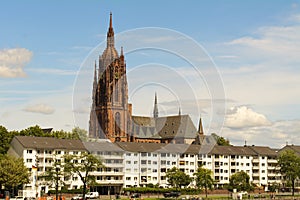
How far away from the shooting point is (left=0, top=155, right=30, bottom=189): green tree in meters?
122

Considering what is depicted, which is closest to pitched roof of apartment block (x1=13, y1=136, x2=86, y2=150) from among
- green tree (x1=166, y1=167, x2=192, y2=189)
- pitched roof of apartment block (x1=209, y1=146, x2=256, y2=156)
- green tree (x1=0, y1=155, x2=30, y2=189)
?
green tree (x1=0, y1=155, x2=30, y2=189)

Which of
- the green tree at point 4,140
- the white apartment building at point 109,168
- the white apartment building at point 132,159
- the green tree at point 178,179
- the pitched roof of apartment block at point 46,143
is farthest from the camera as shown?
the white apartment building at point 109,168

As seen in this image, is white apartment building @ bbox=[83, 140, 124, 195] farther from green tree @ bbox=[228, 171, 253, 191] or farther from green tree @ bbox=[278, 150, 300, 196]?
green tree @ bbox=[278, 150, 300, 196]

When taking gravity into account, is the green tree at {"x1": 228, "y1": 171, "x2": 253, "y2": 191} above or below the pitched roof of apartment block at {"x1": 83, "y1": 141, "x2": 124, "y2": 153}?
below

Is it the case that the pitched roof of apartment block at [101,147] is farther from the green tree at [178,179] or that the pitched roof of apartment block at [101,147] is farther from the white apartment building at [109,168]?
the green tree at [178,179]

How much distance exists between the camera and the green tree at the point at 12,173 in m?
122

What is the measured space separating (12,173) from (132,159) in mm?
49664

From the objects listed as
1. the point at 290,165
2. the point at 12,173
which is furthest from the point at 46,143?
the point at 290,165

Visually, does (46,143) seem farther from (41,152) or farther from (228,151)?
(228,151)

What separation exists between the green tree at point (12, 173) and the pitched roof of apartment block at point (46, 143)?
1549 centimetres

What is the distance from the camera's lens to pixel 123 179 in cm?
15938

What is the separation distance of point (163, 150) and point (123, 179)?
2291 cm

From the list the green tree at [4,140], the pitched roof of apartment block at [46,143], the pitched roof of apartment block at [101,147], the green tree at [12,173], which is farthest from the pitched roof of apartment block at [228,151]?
the green tree at [12,173]

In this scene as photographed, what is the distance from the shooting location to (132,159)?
545ft
